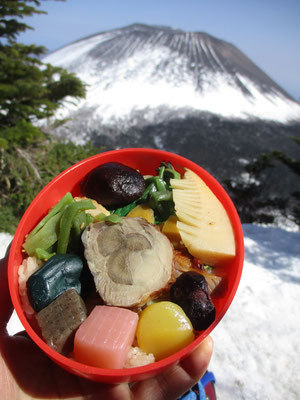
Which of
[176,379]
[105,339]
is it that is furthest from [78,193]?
[176,379]

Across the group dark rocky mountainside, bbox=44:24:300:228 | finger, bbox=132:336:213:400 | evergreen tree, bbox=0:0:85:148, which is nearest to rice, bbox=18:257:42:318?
finger, bbox=132:336:213:400

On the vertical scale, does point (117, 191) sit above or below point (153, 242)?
above

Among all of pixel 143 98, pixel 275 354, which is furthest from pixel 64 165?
pixel 143 98

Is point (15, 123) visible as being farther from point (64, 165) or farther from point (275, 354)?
point (275, 354)

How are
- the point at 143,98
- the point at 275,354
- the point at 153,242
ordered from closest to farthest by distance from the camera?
the point at 153,242
the point at 275,354
the point at 143,98

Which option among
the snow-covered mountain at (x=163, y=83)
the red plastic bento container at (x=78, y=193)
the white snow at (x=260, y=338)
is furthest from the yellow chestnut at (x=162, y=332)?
the snow-covered mountain at (x=163, y=83)
